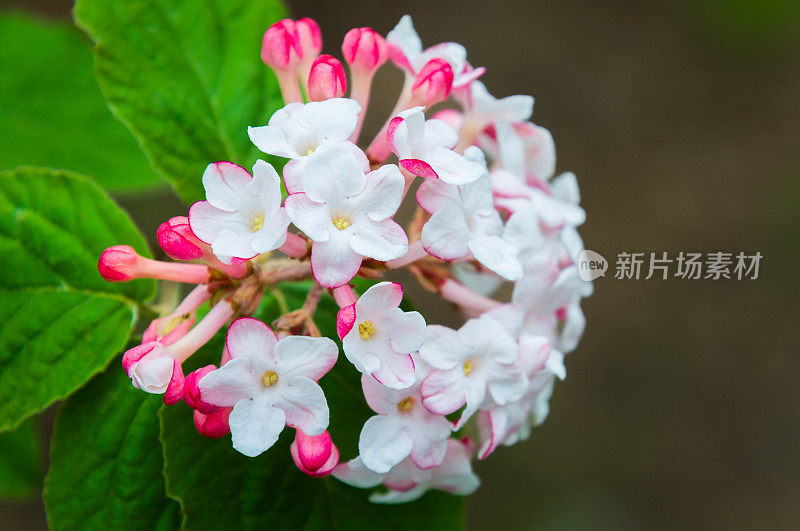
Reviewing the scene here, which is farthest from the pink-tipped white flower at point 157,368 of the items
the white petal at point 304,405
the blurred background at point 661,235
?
the blurred background at point 661,235

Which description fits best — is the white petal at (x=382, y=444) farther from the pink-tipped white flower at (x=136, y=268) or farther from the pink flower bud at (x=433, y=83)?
the pink flower bud at (x=433, y=83)

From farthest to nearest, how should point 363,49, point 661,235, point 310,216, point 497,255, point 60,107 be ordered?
1. point 661,235
2. point 60,107
3. point 363,49
4. point 497,255
5. point 310,216

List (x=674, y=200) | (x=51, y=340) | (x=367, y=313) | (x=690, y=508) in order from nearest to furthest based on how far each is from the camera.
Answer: (x=367, y=313)
(x=51, y=340)
(x=690, y=508)
(x=674, y=200)

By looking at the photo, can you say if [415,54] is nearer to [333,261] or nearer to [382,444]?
[333,261]

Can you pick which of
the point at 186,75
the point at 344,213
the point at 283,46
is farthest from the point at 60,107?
the point at 344,213

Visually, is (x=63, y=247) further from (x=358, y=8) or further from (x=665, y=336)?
(x=665, y=336)

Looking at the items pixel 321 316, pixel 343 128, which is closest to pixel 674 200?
pixel 321 316

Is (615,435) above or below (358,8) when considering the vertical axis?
below
